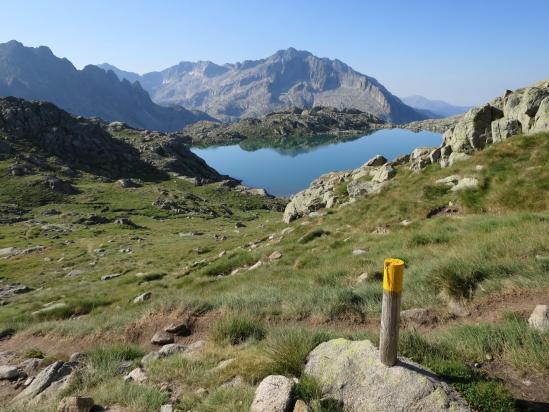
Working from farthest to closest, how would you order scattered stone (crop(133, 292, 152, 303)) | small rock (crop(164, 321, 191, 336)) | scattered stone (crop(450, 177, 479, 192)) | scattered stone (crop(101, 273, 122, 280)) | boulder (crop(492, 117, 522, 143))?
1. scattered stone (crop(101, 273, 122, 280))
2. boulder (crop(492, 117, 522, 143))
3. scattered stone (crop(450, 177, 479, 192))
4. scattered stone (crop(133, 292, 152, 303))
5. small rock (crop(164, 321, 191, 336))

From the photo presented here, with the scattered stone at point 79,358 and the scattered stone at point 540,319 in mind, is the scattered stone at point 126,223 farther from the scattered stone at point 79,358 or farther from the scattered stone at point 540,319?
the scattered stone at point 540,319

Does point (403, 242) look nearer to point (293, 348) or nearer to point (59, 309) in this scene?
point (293, 348)

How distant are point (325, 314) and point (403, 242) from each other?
7035 mm

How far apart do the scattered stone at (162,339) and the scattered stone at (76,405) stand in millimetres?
4769

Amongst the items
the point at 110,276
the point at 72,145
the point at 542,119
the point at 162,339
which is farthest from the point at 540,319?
the point at 72,145

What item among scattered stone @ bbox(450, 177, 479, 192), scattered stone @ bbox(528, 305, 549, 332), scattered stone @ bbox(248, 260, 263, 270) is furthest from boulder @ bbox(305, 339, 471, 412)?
scattered stone @ bbox(450, 177, 479, 192)

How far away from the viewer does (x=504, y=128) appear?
1059 inches

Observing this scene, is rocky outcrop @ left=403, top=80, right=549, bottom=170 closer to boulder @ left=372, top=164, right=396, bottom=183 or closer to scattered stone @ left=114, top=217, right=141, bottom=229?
boulder @ left=372, top=164, right=396, bottom=183

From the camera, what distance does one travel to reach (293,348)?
6.88 metres

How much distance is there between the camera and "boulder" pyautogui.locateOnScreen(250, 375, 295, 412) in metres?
5.64

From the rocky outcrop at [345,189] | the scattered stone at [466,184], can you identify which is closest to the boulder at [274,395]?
the scattered stone at [466,184]

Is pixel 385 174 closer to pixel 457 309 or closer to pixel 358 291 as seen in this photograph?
pixel 358 291

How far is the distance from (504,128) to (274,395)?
90.7ft

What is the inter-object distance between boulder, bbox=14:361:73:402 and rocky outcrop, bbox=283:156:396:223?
86.0ft
